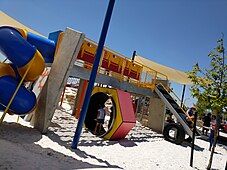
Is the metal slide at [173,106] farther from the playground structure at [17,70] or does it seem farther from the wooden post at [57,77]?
the playground structure at [17,70]

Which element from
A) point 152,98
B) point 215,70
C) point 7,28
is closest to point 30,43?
point 7,28

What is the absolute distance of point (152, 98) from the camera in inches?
765

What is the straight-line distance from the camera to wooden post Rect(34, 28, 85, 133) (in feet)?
34.4

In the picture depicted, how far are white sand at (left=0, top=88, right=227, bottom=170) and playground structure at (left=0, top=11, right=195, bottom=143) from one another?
782mm

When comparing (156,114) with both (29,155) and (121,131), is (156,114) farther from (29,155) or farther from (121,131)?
(29,155)

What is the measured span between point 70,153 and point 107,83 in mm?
6331

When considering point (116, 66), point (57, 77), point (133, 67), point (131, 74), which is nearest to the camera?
point (57, 77)

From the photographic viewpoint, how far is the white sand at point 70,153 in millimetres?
6750

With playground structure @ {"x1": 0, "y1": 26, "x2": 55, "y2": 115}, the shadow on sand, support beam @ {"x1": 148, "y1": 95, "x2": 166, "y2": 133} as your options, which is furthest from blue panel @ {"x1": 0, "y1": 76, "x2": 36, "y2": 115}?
support beam @ {"x1": 148, "y1": 95, "x2": 166, "y2": 133}

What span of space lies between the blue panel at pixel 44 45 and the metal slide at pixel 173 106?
8354 mm

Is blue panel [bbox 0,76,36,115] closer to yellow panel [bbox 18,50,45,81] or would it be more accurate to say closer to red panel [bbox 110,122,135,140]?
yellow panel [bbox 18,50,45,81]

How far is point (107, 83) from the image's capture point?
1438cm

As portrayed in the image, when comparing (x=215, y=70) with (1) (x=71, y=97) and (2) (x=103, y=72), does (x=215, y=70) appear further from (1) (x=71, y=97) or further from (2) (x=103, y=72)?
(1) (x=71, y=97)

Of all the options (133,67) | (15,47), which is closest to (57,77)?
(15,47)
